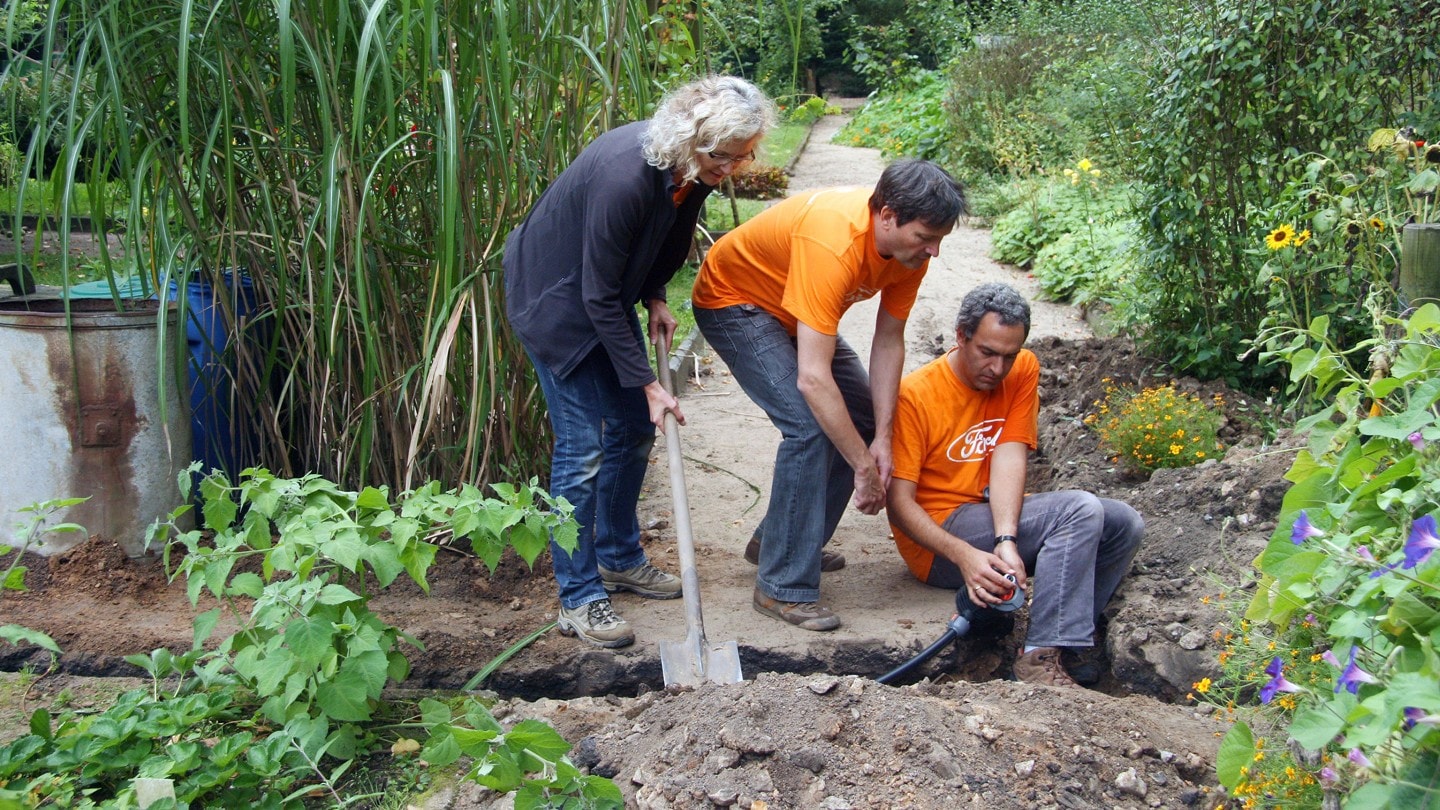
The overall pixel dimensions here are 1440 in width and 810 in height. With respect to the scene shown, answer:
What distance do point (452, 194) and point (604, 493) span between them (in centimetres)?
105

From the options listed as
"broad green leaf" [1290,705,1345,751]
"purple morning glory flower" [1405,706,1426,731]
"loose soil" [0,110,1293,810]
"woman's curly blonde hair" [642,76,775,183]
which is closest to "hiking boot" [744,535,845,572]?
"loose soil" [0,110,1293,810]

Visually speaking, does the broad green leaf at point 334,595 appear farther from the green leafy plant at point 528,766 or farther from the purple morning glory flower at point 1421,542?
the purple morning glory flower at point 1421,542

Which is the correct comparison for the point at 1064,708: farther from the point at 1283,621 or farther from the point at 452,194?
the point at 452,194

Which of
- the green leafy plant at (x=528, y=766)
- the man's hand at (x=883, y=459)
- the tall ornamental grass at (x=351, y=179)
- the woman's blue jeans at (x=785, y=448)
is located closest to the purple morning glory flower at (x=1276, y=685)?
the green leafy plant at (x=528, y=766)

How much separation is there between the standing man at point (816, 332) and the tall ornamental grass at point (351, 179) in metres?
0.71

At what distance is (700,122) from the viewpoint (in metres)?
2.95

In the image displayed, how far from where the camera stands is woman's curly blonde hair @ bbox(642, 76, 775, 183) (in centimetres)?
294

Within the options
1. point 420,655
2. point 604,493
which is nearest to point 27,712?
point 420,655

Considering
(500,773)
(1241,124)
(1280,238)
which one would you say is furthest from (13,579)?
(1241,124)

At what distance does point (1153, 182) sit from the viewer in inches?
206

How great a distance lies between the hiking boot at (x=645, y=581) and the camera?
380 cm

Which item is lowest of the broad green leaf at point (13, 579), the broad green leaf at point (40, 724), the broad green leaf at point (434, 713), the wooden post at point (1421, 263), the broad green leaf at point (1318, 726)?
the broad green leaf at point (434, 713)

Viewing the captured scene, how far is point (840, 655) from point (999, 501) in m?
0.65

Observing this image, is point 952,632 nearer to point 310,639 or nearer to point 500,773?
point 500,773
